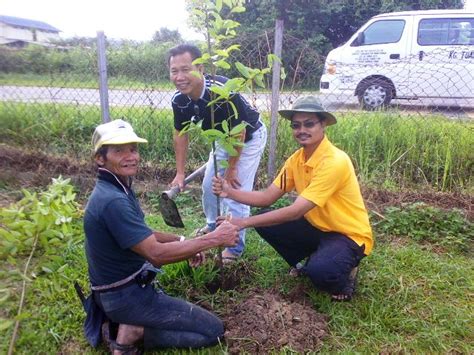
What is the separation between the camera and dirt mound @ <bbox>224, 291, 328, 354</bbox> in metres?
2.13

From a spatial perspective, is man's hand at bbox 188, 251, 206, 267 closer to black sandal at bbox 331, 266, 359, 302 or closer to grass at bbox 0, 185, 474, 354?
grass at bbox 0, 185, 474, 354

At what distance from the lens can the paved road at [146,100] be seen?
15.0 ft

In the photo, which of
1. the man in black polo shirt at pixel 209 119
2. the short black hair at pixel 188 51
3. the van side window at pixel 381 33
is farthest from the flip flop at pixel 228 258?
the van side window at pixel 381 33

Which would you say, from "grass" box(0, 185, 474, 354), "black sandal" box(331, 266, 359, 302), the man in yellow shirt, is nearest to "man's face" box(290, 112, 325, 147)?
the man in yellow shirt

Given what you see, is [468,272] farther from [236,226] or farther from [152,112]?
[152,112]

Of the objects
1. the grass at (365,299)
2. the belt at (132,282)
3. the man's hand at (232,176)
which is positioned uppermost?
the man's hand at (232,176)

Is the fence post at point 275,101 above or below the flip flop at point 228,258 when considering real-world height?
above

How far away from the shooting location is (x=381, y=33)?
7.82m

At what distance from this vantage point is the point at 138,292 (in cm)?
205

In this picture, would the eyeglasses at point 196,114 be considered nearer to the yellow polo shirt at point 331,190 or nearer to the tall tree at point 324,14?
the yellow polo shirt at point 331,190

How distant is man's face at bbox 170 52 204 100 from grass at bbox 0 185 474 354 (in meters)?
1.19

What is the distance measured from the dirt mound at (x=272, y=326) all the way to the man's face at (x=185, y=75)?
1.44 meters

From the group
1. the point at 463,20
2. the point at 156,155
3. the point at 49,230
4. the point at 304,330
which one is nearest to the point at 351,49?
the point at 463,20

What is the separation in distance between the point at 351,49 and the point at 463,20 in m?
2.05
